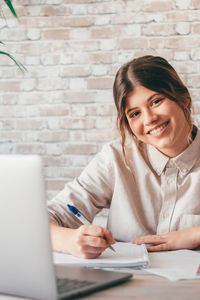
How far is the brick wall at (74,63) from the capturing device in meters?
2.51

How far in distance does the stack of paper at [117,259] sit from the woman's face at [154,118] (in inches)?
19.9

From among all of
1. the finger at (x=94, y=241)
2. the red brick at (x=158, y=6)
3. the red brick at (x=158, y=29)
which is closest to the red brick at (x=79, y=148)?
the red brick at (x=158, y=29)

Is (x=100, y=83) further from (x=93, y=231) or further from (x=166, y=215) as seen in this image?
(x=93, y=231)

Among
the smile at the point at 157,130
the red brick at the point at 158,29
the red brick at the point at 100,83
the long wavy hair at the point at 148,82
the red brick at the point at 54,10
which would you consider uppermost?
the red brick at the point at 54,10

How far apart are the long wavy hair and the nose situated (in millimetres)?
80

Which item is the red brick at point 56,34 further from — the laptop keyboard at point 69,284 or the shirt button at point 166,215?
the laptop keyboard at point 69,284

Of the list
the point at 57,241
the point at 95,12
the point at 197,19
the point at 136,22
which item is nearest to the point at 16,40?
the point at 95,12

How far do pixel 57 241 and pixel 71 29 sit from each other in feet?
5.35

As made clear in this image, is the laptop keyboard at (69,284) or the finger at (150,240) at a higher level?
the laptop keyboard at (69,284)

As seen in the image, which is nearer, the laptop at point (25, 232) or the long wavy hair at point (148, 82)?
the laptop at point (25, 232)

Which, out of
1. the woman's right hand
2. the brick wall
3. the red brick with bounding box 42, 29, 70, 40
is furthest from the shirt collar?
the red brick with bounding box 42, 29, 70, 40

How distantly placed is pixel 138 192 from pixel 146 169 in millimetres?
91

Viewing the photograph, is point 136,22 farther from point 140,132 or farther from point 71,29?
point 140,132

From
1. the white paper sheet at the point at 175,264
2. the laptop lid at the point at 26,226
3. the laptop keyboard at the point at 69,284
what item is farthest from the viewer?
the white paper sheet at the point at 175,264
